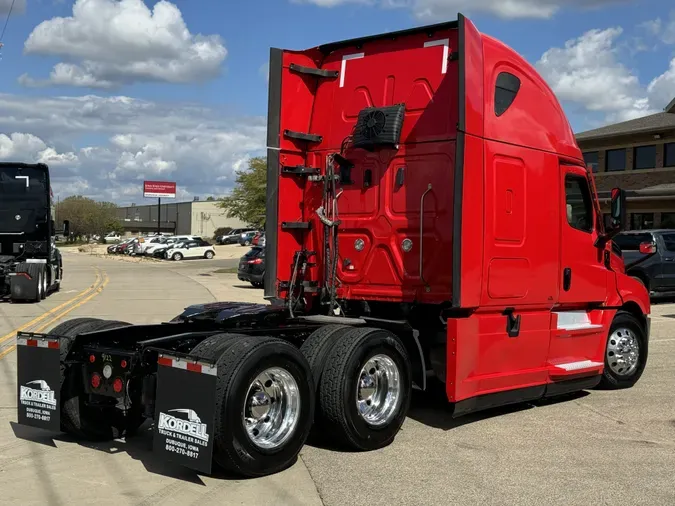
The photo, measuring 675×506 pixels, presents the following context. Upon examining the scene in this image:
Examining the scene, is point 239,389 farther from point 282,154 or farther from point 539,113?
point 539,113

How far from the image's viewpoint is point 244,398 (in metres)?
4.96

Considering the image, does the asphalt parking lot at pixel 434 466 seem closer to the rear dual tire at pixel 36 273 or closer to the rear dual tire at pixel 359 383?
the rear dual tire at pixel 359 383

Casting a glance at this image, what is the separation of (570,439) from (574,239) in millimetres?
2220

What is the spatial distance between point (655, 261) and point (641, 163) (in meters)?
16.3

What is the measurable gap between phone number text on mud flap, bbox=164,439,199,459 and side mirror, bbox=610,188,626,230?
16.8 feet

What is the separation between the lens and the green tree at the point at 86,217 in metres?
118

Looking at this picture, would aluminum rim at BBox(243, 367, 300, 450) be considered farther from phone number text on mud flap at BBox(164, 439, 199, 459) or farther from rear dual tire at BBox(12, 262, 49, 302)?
rear dual tire at BBox(12, 262, 49, 302)

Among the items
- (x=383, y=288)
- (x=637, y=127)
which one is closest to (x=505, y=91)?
(x=383, y=288)

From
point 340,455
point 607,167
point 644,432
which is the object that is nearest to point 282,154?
point 340,455

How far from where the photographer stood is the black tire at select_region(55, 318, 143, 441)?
18.9ft

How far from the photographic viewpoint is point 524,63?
23.5ft

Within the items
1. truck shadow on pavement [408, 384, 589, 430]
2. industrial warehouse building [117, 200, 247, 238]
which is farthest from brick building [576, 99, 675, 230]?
industrial warehouse building [117, 200, 247, 238]

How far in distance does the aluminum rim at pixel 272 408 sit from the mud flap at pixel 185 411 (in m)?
0.42

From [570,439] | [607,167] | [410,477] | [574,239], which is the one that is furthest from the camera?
[607,167]
